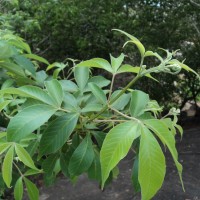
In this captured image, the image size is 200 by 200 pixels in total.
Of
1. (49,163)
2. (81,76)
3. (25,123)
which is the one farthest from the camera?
(81,76)

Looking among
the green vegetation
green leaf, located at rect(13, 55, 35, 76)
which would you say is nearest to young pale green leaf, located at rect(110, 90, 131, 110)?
the green vegetation

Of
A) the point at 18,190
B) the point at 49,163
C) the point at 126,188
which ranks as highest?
the point at 49,163

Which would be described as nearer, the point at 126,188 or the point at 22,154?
the point at 22,154

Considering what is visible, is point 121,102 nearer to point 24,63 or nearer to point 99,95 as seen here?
point 99,95

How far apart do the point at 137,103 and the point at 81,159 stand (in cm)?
23

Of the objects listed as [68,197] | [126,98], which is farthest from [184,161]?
[126,98]

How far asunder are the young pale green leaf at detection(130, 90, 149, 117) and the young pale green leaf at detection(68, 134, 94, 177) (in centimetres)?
17

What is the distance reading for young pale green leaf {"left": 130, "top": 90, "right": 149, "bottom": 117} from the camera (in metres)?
0.92

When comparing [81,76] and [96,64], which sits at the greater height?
[96,64]

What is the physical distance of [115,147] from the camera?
0.72 m

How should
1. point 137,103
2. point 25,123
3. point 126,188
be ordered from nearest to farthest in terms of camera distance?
1. point 25,123
2. point 137,103
3. point 126,188

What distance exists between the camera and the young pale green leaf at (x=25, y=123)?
0.81m

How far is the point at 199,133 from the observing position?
17.9 ft

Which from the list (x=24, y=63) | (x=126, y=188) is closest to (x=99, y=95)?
(x=24, y=63)
